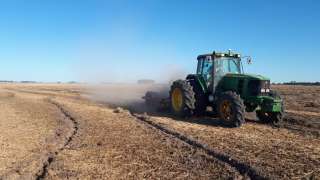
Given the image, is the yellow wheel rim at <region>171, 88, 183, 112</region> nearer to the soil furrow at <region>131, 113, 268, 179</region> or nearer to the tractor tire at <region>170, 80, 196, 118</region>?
the tractor tire at <region>170, 80, 196, 118</region>

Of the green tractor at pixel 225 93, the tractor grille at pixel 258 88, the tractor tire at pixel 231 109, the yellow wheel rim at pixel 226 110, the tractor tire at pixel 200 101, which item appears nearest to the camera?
the tractor tire at pixel 231 109

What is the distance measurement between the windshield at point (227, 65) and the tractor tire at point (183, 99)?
132 cm

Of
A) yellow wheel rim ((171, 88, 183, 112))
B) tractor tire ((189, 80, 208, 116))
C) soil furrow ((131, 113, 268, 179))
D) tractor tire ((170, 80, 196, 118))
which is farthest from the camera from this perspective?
yellow wheel rim ((171, 88, 183, 112))

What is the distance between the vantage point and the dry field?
927 centimetres

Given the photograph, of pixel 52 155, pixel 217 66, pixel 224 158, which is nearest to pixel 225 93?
pixel 217 66

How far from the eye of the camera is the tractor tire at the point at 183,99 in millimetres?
18141

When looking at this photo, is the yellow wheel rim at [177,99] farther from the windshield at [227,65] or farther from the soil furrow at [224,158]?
the soil furrow at [224,158]

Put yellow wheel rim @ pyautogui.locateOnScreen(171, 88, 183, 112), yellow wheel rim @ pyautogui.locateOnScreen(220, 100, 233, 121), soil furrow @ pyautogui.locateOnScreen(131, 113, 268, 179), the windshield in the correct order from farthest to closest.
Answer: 1. yellow wheel rim @ pyautogui.locateOnScreen(171, 88, 183, 112)
2. the windshield
3. yellow wheel rim @ pyautogui.locateOnScreen(220, 100, 233, 121)
4. soil furrow @ pyautogui.locateOnScreen(131, 113, 268, 179)

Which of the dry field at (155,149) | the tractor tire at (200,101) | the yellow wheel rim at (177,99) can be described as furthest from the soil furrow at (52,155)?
the tractor tire at (200,101)

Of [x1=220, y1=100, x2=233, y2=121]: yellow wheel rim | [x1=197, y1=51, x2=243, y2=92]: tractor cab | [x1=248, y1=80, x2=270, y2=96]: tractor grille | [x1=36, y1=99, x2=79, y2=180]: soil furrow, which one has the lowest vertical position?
[x1=36, y1=99, x2=79, y2=180]: soil furrow

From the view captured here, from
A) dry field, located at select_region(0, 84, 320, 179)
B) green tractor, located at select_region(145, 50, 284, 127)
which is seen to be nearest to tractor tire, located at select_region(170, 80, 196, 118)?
green tractor, located at select_region(145, 50, 284, 127)

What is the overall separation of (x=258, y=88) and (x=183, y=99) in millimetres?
3015

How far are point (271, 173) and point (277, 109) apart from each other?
7.87 m

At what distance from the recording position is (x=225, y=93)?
1630cm
